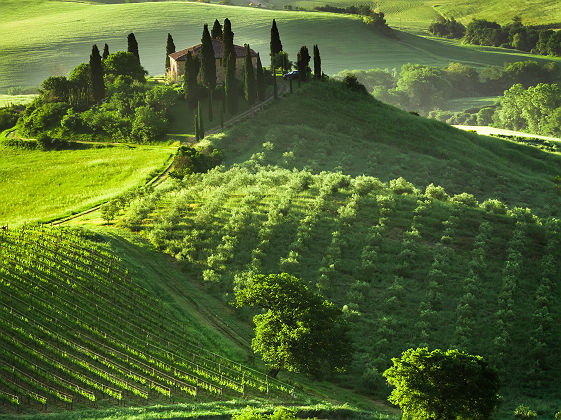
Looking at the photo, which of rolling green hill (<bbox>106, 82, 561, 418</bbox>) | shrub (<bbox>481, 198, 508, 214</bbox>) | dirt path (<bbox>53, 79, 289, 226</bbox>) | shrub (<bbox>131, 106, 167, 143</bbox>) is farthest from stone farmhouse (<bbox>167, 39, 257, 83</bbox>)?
shrub (<bbox>481, 198, 508, 214</bbox>)

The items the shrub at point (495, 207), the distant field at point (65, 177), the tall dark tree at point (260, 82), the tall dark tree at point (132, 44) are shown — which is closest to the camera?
the shrub at point (495, 207)

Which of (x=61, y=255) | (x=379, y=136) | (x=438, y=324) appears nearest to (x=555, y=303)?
(x=438, y=324)

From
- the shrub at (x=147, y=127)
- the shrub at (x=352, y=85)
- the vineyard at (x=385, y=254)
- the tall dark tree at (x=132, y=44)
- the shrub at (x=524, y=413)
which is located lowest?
the shrub at (x=524, y=413)

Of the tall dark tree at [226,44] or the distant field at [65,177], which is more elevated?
the tall dark tree at [226,44]

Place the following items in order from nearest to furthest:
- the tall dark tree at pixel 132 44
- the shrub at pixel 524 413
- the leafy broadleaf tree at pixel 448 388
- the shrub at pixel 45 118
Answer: the leafy broadleaf tree at pixel 448 388, the shrub at pixel 524 413, the shrub at pixel 45 118, the tall dark tree at pixel 132 44

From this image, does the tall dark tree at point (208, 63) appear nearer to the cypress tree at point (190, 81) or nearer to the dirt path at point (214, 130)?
the cypress tree at point (190, 81)

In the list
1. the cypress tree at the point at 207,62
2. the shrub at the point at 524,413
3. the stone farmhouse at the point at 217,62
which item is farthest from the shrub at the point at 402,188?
the stone farmhouse at the point at 217,62

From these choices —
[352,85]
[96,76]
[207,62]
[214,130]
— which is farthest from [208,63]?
[352,85]
